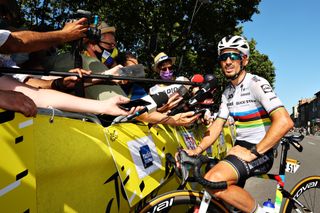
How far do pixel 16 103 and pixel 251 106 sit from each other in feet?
8.17

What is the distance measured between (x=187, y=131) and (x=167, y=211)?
6.37 ft

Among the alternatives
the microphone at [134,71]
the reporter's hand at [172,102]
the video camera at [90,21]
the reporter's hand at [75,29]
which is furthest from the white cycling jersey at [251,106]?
the reporter's hand at [75,29]

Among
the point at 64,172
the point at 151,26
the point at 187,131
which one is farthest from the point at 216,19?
the point at 64,172

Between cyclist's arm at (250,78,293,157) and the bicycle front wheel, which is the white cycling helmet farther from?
the bicycle front wheel

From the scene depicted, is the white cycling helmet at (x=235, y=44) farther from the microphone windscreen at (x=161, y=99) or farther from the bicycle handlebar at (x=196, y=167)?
the bicycle handlebar at (x=196, y=167)

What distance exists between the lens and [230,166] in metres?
2.97

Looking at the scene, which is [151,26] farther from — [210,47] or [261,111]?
[261,111]

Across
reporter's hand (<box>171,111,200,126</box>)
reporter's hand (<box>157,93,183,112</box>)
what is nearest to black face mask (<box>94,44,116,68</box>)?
reporter's hand (<box>157,93,183,112</box>)

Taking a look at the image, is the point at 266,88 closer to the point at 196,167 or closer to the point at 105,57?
the point at 196,167

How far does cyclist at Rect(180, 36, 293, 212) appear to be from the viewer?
2941 mm

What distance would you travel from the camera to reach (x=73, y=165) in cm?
187

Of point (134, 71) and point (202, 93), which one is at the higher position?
point (134, 71)

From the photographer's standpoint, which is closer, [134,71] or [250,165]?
[250,165]

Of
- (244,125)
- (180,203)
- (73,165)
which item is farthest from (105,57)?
(73,165)
